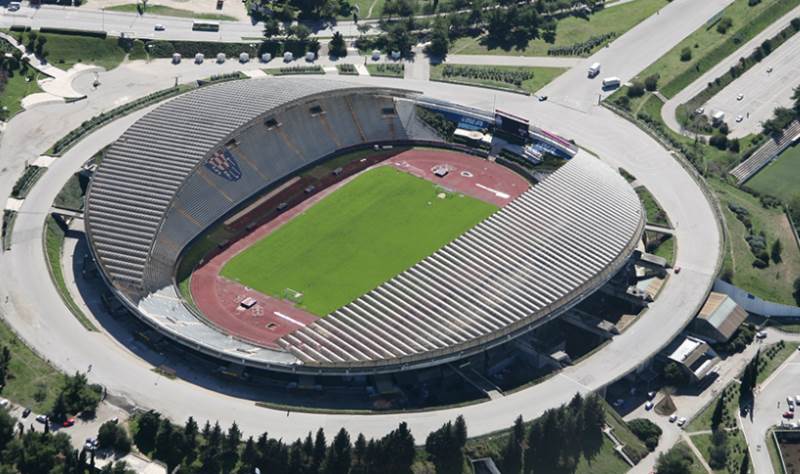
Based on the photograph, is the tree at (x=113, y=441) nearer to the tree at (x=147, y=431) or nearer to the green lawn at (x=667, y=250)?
the tree at (x=147, y=431)

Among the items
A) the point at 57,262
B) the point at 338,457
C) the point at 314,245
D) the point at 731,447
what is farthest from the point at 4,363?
the point at 731,447

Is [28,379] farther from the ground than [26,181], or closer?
closer

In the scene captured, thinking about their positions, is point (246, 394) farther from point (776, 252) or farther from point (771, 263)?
point (776, 252)

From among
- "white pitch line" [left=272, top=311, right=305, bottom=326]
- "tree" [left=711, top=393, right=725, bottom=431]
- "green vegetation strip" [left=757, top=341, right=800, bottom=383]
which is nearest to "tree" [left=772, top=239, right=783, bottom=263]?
"green vegetation strip" [left=757, top=341, right=800, bottom=383]

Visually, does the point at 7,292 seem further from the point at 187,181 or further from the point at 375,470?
the point at 375,470

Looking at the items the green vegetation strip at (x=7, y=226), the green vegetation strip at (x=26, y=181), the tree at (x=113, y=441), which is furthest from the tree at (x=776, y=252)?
the green vegetation strip at (x=26, y=181)

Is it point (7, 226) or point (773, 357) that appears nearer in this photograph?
point (773, 357)
